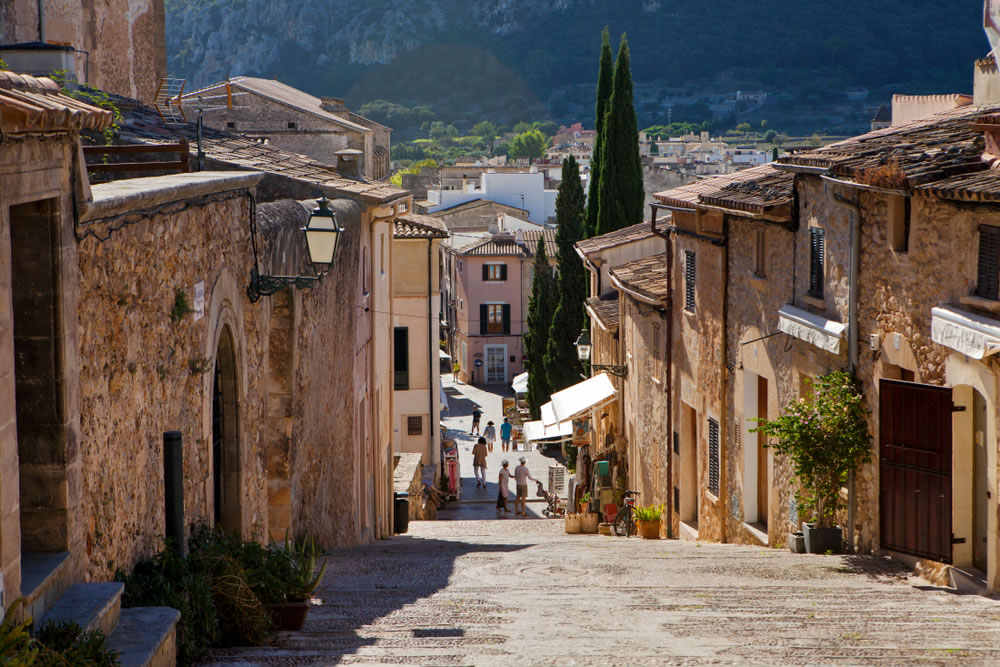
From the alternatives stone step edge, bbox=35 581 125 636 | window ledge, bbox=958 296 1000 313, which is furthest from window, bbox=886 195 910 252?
stone step edge, bbox=35 581 125 636

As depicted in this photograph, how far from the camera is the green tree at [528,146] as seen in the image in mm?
132250

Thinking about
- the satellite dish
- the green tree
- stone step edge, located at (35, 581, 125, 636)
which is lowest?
stone step edge, located at (35, 581, 125, 636)

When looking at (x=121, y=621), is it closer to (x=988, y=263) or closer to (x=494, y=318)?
(x=988, y=263)

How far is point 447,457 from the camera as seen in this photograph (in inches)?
1351

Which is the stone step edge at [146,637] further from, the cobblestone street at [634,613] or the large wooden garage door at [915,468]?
the large wooden garage door at [915,468]

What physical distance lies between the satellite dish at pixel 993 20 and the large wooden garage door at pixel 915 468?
429 centimetres

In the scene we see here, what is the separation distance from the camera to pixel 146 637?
5102mm

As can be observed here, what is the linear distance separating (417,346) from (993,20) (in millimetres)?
22224

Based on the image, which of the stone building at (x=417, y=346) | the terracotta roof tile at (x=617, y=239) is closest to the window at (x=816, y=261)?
the terracotta roof tile at (x=617, y=239)

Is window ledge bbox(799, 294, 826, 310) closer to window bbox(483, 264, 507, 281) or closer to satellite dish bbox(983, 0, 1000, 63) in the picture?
satellite dish bbox(983, 0, 1000, 63)

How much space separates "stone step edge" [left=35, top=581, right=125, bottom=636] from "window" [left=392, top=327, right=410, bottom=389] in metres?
27.3

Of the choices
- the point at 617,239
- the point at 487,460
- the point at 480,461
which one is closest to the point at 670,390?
the point at 617,239

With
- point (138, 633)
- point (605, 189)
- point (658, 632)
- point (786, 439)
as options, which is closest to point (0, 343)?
point (138, 633)

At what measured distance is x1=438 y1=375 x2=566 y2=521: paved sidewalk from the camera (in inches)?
1188
